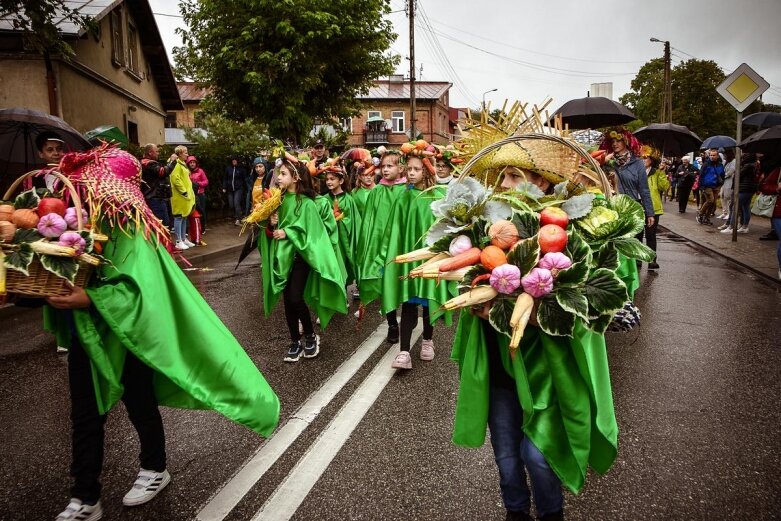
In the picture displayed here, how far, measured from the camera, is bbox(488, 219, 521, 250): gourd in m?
1.96

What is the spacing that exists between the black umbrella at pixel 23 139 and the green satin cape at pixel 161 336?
2.95 m

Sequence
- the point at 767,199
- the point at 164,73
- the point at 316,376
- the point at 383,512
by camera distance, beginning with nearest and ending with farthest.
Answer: the point at 383,512 < the point at 316,376 < the point at 767,199 < the point at 164,73

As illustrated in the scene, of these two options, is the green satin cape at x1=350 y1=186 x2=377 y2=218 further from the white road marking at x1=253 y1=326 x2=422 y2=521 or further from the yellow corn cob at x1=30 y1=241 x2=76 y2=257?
the yellow corn cob at x1=30 y1=241 x2=76 y2=257

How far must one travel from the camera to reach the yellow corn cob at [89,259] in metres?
2.33

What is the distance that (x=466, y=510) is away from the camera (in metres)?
2.63

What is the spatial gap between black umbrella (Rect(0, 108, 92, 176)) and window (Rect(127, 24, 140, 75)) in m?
16.4

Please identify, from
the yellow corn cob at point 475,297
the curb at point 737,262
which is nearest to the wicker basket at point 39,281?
the yellow corn cob at point 475,297

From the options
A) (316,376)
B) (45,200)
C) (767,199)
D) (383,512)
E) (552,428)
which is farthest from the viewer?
(767,199)

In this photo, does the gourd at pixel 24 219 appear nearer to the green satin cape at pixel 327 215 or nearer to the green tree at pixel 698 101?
the green satin cape at pixel 327 215

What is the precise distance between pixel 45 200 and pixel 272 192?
8.15 ft

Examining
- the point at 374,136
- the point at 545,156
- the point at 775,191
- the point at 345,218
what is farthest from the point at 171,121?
the point at 545,156

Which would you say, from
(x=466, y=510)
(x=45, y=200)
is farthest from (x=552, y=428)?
(x=45, y=200)

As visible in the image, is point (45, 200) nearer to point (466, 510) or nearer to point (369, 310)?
point (466, 510)

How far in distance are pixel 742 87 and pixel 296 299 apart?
11.1 metres
